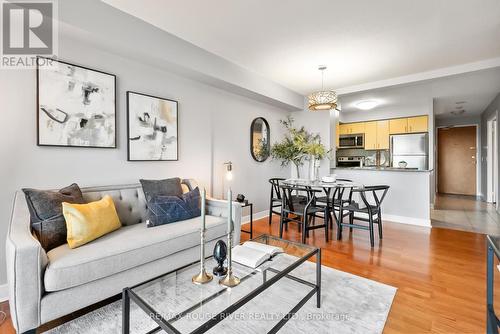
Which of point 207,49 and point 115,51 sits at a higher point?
point 207,49

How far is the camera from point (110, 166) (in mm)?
2576

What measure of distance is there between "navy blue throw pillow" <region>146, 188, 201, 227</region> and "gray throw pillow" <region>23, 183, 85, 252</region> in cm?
68

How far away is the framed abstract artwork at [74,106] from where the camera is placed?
2139 mm

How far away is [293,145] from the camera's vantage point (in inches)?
192

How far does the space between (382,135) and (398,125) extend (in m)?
0.43

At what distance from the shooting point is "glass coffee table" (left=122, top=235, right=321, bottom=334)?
117 cm

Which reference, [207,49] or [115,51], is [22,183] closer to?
[115,51]

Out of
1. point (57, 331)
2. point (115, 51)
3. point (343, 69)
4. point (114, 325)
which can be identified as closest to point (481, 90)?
point (343, 69)

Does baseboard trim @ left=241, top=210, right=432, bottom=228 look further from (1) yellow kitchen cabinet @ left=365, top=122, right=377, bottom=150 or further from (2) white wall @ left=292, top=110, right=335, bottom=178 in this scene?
(1) yellow kitchen cabinet @ left=365, top=122, right=377, bottom=150

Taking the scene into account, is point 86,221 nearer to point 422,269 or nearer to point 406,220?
point 422,269

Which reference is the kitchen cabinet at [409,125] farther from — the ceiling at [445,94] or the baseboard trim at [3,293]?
the baseboard trim at [3,293]

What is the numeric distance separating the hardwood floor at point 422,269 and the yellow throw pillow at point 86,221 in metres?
0.66

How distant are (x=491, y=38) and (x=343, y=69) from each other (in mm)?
1628

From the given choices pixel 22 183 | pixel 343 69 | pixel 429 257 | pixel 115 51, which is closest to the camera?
pixel 22 183
